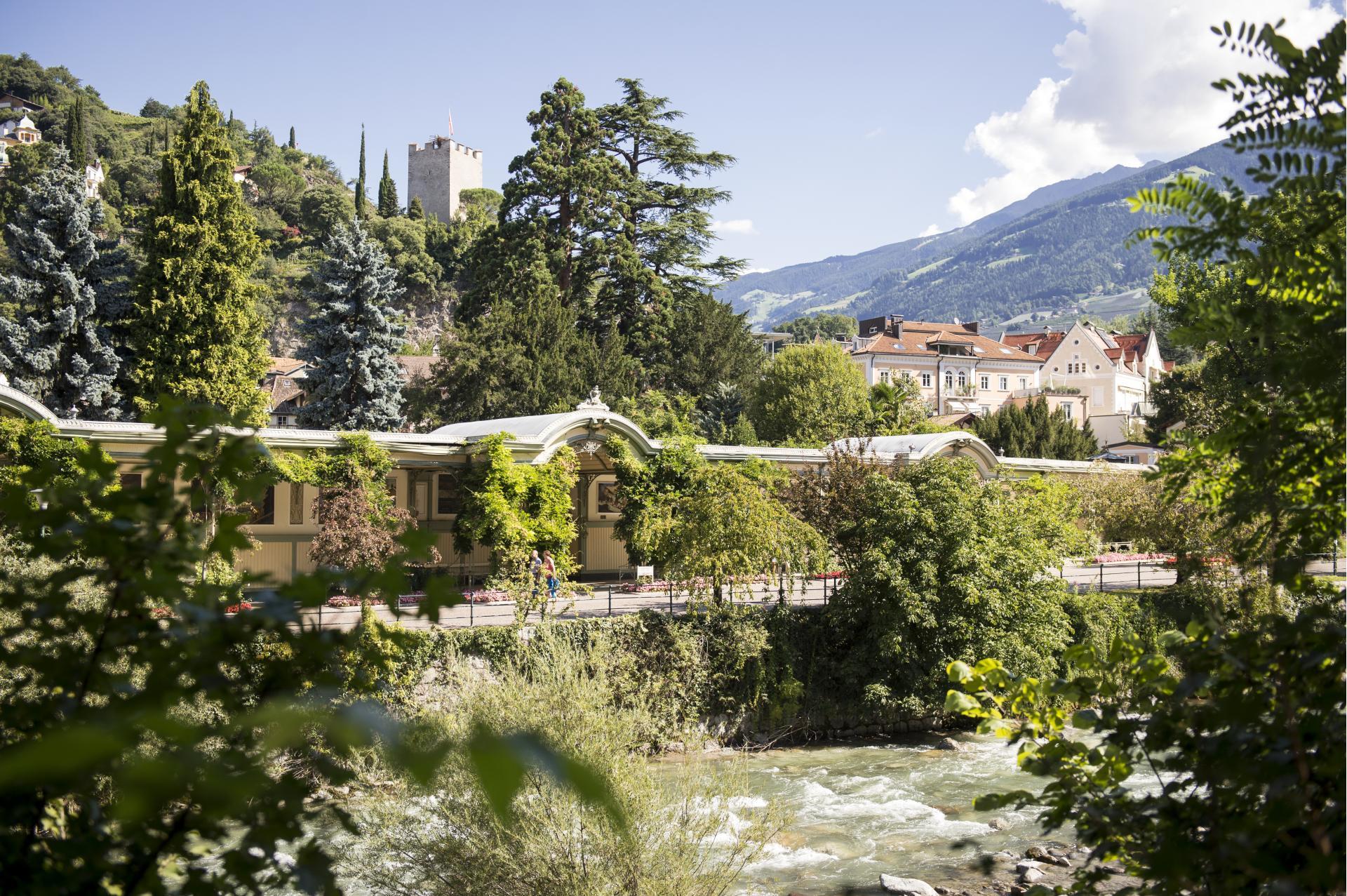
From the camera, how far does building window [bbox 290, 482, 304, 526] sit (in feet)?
81.6

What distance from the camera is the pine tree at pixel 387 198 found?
345 feet

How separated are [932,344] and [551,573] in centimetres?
5940

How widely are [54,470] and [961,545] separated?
65.6 feet

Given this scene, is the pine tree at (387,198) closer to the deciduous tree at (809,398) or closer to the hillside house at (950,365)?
the hillside house at (950,365)

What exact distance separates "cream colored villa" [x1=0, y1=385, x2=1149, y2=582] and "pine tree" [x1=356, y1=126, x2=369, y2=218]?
6764cm

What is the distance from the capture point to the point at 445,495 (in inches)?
1072

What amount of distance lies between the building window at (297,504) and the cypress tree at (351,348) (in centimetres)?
1557

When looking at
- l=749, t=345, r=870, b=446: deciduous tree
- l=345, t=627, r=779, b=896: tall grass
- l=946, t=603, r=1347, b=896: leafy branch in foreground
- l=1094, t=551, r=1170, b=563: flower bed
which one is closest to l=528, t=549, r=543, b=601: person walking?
l=345, t=627, r=779, b=896: tall grass

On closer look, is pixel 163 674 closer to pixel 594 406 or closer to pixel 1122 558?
pixel 594 406

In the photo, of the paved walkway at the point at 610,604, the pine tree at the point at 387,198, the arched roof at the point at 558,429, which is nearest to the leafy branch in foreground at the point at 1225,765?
the paved walkway at the point at 610,604

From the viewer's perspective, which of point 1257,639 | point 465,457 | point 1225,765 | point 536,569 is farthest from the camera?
point 465,457

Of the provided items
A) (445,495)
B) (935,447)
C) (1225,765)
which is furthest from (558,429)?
(1225,765)

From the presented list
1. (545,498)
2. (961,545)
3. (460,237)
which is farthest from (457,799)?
(460,237)

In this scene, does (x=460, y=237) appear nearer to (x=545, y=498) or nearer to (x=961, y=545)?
(x=545, y=498)
